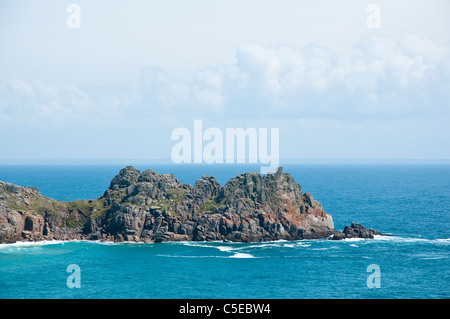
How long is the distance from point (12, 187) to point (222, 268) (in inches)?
2577

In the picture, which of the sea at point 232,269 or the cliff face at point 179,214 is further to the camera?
the cliff face at point 179,214

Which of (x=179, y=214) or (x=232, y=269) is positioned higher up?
(x=179, y=214)

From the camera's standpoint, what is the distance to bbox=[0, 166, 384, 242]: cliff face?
134 meters

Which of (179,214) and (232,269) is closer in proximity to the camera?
(232,269)

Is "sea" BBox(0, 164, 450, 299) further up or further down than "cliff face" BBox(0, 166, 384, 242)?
further down

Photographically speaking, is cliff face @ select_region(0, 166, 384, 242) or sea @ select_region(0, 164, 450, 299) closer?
sea @ select_region(0, 164, 450, 299)

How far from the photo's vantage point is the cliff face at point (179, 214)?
5261 inches

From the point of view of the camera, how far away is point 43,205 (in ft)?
447

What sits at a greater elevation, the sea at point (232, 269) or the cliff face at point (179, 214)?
the cliff face at point (179, 214)

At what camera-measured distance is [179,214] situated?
447 feet
